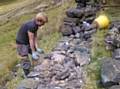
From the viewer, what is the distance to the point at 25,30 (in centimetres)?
1102

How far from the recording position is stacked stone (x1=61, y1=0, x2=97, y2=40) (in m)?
13.2

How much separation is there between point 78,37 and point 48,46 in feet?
4.10

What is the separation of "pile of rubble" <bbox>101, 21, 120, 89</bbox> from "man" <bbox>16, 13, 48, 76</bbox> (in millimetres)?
1860

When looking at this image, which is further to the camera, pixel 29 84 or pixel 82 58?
pixel 82 58

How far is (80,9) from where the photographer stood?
559 inches

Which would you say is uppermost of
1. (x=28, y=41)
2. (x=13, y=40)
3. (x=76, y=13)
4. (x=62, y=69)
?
Answer: (x=28, y=41)

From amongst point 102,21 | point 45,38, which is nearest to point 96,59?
point 102,21

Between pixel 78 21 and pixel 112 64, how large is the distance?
13.8 feet

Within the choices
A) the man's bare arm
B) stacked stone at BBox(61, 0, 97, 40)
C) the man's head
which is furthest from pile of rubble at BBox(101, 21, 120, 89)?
the man's bare arm

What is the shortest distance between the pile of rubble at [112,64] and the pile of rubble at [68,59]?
601mm

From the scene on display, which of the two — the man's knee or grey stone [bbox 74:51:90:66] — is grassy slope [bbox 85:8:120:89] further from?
the man's knee

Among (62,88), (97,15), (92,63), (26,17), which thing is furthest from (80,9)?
(26,17)

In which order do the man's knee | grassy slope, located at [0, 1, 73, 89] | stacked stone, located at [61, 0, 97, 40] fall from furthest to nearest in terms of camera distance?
grassy slope, located at [0, 1, 73, 89] < stacked stone, located at [61, 0, 97, 40] < the man's knee

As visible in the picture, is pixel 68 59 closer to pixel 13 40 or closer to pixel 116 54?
pixel 116 54
